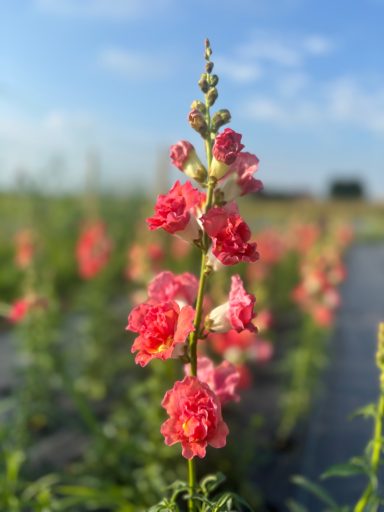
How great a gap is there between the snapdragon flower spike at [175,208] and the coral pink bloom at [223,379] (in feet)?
1.01

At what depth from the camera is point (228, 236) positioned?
887 millimetres

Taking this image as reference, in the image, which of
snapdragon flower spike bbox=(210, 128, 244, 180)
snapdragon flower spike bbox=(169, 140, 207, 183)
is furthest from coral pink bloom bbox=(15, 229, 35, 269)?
snapdragon flower spike bbox=(210, 128, 244, 180)

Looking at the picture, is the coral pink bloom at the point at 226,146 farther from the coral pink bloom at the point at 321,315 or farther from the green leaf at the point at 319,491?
the coral pink bloom at the point at 321,315

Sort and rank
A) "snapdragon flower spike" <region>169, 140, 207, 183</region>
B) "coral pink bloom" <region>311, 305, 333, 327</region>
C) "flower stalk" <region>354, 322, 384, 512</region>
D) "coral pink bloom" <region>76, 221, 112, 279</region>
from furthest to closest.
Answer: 1. "coral pink bloom" <region>76, 221, 112, 279</region>
2. "coral pink bloom" <region>311, 305, 333, 327</region>
3. "flower stalk" <region>354, 322, 384, 512</region>
4. "snapdragon flower spike" <region>169, 140, 207, 183</region>

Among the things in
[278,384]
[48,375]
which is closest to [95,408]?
[48,375]

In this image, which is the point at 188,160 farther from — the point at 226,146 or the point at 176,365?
the point at 176,365

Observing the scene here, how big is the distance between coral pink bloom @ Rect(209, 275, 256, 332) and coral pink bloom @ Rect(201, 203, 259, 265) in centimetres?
9

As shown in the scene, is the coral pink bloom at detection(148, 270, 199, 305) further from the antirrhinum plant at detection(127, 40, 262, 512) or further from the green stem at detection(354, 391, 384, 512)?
the green stem at detection(354, 391, 384, 512)

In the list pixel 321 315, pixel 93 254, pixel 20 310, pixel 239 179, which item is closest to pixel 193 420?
pixel 239 179

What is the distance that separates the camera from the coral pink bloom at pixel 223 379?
1.09 meters

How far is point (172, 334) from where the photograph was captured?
918 mm

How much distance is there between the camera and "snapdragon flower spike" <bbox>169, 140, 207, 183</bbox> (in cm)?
101

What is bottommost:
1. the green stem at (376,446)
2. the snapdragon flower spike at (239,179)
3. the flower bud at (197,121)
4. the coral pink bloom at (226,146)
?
the green stem at (376,446)

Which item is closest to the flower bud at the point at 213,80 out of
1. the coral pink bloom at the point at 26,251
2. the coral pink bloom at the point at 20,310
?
the coral pink bloom at the point at 20,310
